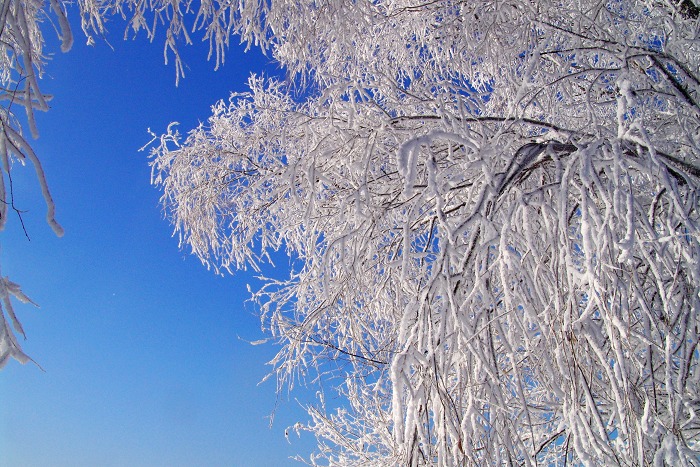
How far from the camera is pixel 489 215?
2.14m

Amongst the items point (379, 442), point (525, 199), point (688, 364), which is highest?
point (379, 442)

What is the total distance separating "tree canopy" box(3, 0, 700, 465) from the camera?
167 cm

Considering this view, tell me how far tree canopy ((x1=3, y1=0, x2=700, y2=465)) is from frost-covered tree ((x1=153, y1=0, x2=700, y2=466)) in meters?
0.02

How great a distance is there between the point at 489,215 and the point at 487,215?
0.07m

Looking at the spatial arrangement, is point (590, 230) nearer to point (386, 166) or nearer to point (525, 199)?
point (525, 199)

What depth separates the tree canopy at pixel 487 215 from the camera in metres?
1.67

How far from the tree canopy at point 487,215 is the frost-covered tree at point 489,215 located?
0.05ft

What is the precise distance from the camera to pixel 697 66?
9.55 ft

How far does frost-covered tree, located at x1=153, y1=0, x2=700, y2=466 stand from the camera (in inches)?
65.6

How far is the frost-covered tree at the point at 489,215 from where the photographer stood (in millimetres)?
1666

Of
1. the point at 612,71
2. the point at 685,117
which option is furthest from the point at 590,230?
the point at 685,117

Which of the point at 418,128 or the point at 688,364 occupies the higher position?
the point at 418,128

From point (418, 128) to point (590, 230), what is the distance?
1.45 m

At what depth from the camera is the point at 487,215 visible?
7.26ft
